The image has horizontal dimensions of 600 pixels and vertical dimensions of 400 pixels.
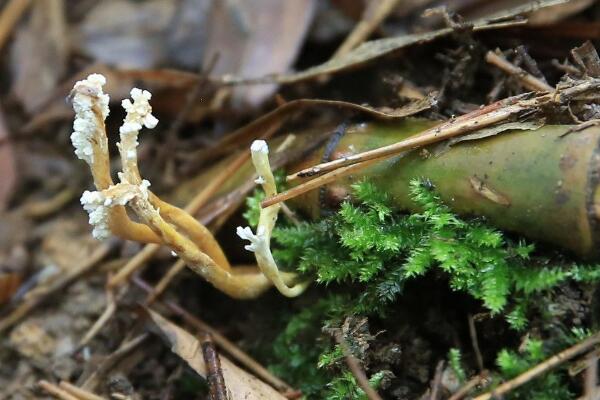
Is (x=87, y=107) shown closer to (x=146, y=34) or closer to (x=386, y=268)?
(x=386, y=268)

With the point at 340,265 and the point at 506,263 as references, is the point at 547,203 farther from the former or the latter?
the point at 340,265

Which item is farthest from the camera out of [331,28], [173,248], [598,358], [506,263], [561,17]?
[331,28]

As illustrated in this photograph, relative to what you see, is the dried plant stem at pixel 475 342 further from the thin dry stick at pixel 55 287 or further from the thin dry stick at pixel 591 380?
the thin dry stick at pixel 55 287

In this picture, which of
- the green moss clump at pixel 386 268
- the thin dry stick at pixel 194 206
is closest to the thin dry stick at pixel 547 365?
the green moss clump at pixel 386 268

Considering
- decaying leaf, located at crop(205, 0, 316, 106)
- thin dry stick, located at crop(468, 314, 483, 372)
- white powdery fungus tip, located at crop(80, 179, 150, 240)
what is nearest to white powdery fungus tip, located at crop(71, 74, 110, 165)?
white powdery fungus tip, located at crop(80, 179, 150, 240)

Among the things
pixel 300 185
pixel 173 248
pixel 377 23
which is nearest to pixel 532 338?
pixel 300 185

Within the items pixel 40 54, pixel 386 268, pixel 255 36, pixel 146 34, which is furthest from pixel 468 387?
pixel 40 54
